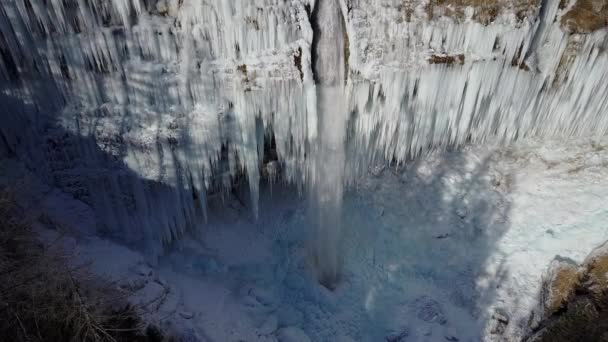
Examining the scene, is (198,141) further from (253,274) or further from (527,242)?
(527,242)

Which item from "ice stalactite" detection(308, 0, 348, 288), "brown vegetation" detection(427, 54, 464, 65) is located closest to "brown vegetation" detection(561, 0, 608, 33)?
"brown vegetation" detection(427, 54, 464, 65)

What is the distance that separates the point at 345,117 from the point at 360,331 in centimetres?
324

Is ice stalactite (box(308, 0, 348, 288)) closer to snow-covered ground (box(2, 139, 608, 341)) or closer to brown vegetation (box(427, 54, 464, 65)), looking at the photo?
snow-covered ground (box(2, 139, 608, 341))

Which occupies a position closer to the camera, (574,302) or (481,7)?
(481,7)

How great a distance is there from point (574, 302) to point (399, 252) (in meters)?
2.59

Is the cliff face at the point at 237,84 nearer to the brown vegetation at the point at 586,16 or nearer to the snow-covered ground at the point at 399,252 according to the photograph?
the brown vegetation at the point at 586,16

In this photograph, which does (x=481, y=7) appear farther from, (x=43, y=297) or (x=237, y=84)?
(x=43, y=297)

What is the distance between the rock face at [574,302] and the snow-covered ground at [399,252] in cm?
27

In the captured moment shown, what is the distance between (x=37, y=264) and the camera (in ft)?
16.5

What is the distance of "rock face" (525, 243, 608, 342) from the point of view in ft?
19.6

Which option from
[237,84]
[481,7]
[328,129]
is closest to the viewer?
[237,84]

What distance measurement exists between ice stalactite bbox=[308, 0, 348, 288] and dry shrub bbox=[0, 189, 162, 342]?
2929mm

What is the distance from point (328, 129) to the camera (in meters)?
6.29

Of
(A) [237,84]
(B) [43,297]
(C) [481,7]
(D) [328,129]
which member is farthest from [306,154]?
(B) [43,297]
